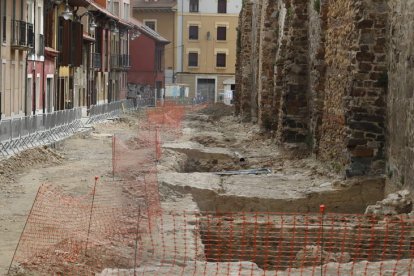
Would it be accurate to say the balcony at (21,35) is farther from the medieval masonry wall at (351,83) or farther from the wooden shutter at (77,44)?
the medieval masonry wall at (351,83)

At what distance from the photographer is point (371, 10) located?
1516 centimetres

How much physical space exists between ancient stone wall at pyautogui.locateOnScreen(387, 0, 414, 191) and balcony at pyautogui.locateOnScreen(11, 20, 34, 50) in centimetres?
2050

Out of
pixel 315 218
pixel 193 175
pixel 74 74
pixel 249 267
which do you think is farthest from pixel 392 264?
pixel 74 74

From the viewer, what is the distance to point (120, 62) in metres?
63.9

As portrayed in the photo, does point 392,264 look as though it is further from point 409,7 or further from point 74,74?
point 74,74

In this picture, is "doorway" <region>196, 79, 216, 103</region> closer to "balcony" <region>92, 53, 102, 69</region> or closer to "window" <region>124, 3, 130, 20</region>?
"window" <region>124, 3, 130, 20</region>

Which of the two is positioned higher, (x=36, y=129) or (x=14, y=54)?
(x=14, y=54)

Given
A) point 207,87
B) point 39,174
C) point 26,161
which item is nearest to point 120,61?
point 207,87

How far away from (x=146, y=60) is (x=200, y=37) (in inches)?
263

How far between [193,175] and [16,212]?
4667 mm

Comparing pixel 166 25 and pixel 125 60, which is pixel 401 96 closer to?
pixel 125 60

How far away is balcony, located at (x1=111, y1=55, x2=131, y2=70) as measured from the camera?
6167 centimetres

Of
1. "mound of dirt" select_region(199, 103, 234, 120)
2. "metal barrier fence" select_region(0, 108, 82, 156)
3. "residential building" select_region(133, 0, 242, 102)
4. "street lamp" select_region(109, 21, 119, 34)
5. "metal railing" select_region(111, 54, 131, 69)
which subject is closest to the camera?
"metal barrier fence" select_region(0, 108, 82, 156)

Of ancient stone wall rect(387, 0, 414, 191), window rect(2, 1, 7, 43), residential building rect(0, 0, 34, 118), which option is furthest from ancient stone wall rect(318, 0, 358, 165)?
window rect(2, 1, 7, 43)
